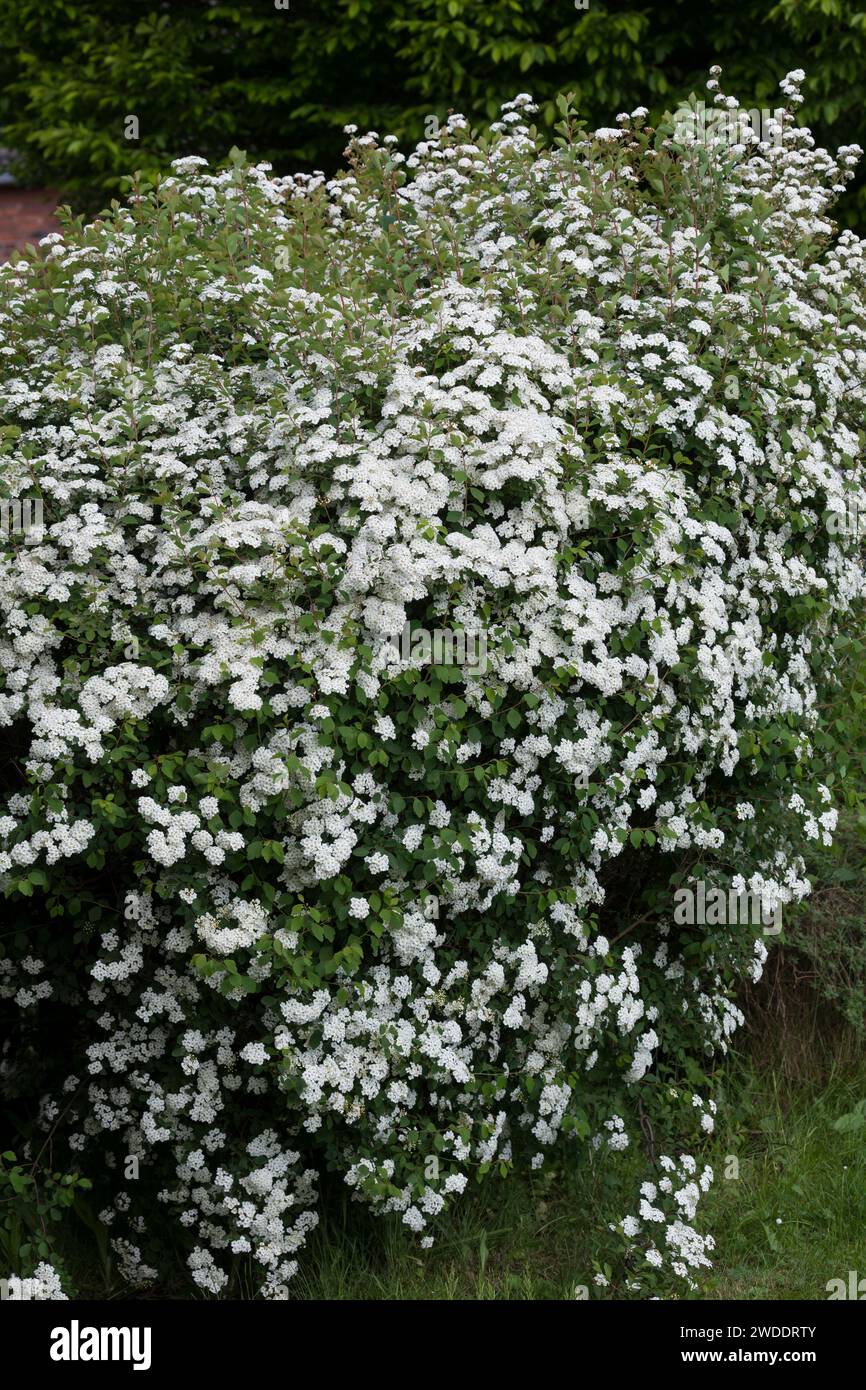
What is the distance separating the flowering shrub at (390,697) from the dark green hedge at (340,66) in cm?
546

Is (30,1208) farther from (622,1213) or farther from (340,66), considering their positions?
(340,66)

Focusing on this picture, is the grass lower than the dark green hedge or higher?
lower

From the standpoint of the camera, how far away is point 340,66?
1070 centimetres

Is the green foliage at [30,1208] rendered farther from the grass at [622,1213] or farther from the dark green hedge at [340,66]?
the dark green hedge at [340,66]

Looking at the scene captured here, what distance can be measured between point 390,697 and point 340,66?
8469 mm

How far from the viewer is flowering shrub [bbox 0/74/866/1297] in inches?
135

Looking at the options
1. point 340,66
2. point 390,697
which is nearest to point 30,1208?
A: point 390,697

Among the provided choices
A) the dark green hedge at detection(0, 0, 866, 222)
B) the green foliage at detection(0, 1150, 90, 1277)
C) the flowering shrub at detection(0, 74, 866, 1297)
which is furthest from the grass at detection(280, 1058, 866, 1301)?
the dark green hedge at detection(0, 0, 866, 222)

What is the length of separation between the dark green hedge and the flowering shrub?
17.9 feet

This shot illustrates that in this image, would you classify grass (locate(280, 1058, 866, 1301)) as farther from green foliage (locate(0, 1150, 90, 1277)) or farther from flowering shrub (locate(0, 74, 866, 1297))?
green foliage (locate(0, 1150, 90, 1277))

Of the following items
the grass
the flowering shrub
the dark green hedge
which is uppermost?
the dark green hedge

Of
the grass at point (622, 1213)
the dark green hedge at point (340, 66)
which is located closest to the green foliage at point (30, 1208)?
the grass at point (622, 1213)
